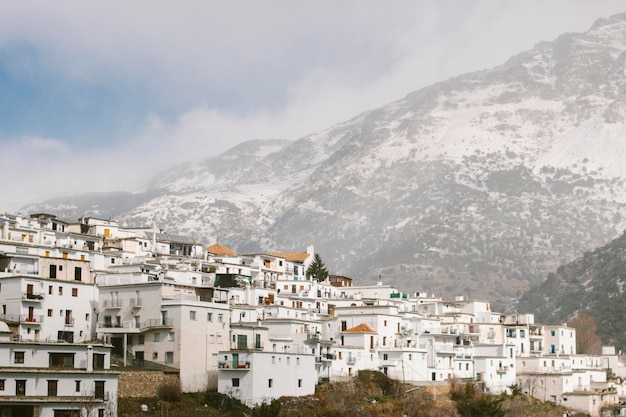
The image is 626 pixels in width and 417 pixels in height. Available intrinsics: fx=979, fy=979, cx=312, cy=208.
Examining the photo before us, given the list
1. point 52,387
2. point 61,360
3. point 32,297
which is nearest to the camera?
point 52,387

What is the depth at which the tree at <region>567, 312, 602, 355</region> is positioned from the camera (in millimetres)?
151375

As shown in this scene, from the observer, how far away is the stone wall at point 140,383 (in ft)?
225

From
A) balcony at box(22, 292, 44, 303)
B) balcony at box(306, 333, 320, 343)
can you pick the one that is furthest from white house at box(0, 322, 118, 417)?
balcony at box(306, 333, 320, 343)

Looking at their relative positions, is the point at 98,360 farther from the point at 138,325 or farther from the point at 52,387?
the point at 138,325

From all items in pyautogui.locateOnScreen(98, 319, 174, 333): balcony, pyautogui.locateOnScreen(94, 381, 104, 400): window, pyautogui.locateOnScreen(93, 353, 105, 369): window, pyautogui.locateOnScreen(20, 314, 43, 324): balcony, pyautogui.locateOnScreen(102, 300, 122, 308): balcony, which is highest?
pyautogui.locateOnScreen(102, 300, 122, 308): balcony

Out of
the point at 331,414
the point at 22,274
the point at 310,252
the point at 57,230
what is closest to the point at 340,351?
the point at 331,414

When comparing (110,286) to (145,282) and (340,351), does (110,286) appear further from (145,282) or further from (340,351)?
(340,351)

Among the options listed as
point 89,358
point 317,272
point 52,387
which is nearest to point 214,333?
point 89,358

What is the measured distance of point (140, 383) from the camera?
69.9 metres

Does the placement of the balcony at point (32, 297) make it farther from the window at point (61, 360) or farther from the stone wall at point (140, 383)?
the stone wall at point (140, 383)

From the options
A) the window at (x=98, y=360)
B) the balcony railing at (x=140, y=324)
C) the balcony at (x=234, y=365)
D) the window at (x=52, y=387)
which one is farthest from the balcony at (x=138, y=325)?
the window at (x=52, y=387)

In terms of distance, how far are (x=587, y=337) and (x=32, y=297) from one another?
10667 centimetres

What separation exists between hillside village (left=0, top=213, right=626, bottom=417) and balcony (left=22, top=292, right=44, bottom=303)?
0.35 ft

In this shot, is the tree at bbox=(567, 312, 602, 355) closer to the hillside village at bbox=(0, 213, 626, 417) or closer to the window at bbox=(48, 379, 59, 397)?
the hillside village at bbox=(0, 213, 626, 417)
